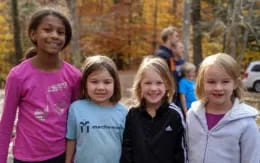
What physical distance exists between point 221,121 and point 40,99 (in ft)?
3.87

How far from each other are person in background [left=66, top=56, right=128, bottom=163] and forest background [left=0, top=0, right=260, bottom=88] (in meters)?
12.9

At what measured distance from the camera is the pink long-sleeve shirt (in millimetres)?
2252

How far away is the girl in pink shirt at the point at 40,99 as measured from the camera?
226cm

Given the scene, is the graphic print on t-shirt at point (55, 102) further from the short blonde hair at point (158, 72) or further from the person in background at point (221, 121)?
the person in background at point (221, 121)

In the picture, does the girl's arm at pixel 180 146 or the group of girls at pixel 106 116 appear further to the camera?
the girl's arm at pixel 180 146

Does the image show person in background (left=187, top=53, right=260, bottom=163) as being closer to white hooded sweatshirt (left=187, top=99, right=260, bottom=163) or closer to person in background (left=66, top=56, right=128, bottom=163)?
white hooded sweatshirt (left=187, top=99, right=260, bottom=163)

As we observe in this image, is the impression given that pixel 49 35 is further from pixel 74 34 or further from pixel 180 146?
pixel 74 34

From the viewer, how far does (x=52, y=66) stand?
237 centimetres

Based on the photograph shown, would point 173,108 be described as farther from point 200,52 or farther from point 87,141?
point 200,52

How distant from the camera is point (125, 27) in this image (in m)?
21.4

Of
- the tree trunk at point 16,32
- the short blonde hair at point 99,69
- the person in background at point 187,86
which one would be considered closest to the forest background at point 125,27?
the tree trunk at point 16,32

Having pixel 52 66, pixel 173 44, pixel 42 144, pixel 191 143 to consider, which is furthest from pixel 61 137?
pixel 173 44

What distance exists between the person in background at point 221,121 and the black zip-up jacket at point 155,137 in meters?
0.08

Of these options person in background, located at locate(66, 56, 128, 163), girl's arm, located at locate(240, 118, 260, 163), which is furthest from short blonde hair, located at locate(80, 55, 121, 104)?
girl's arm, located at locate(240, 118, 260, 163)
